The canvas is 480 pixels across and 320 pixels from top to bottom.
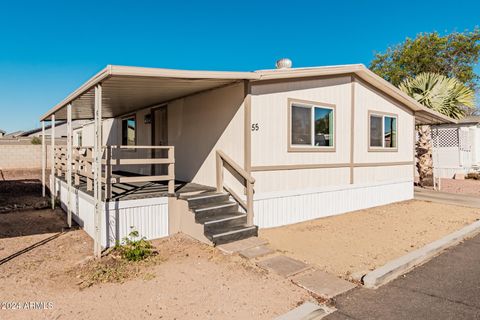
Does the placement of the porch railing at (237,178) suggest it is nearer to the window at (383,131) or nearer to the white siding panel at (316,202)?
the white siding panel at (316,202)

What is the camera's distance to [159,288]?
13.3 ft

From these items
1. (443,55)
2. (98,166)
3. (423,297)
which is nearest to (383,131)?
(423,297)

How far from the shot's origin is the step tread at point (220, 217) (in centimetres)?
590

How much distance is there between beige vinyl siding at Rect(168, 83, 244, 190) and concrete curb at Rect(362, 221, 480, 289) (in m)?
3.42

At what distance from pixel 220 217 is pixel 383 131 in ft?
23.0

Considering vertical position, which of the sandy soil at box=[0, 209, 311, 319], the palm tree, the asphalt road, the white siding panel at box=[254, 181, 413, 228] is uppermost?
the palm tree

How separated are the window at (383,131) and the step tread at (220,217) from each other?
5667mm

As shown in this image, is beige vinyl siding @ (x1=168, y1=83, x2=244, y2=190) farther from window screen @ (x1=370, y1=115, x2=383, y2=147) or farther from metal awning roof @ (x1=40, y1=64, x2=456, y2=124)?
window screen @ (x1=370, y1=115, x2=383, y2=147)

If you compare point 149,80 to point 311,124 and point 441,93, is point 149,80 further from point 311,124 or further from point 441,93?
point 441,93

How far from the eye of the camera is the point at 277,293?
3924 mm

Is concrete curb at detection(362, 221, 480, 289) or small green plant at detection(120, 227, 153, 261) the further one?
small green plant at detection(120, 227, 153, 261)

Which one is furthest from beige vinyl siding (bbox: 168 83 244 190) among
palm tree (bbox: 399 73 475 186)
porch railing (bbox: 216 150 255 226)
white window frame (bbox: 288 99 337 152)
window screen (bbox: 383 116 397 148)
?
palm tree (bbox: 399 73 475 186)

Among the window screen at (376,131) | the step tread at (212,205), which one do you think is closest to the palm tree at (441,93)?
the window screen at (376,131)

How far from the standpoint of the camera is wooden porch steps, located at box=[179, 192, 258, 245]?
18.9ft
